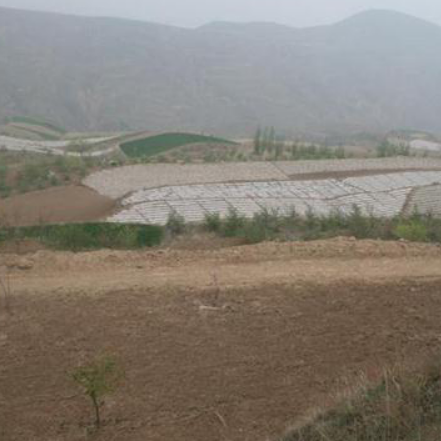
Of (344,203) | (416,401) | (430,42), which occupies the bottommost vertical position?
(344,203)

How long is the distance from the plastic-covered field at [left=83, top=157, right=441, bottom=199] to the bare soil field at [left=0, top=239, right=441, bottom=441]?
9621 millimetres

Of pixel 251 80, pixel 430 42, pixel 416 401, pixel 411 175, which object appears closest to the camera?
pixel 416 401

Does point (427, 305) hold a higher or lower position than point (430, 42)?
lower

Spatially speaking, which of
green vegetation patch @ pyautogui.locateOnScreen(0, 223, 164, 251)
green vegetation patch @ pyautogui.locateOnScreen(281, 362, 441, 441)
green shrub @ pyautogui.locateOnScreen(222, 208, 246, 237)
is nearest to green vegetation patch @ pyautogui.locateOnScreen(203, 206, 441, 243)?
green shrub @ pyautogui.locateOnScreen(222, 208, 246, 237)

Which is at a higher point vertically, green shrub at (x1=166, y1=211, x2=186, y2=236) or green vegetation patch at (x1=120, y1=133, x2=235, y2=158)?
green shrub at (x1=166, y1=211, x2=186, y2=236)

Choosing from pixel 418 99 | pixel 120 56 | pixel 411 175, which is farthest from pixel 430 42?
pixel 411 175

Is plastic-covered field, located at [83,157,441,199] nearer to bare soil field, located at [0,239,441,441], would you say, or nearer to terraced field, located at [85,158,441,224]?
terraced field, located at [85,158,441,224]

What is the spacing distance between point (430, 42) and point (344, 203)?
371 feet

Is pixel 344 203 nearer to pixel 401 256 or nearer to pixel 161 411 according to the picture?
pixel 401 256

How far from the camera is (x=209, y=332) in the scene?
24.5 feet

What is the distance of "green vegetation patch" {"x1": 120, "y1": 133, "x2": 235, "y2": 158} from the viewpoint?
32.2m

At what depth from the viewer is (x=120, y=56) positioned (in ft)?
294

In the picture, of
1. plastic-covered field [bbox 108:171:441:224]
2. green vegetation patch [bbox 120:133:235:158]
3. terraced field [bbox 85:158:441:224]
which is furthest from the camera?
green vegetation patch [bbox 120:133:235:158]

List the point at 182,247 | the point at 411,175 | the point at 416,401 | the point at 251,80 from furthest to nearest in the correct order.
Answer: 1. the point at 251,80
2. the point at 411,175
3. the point at 182,247
4. the point at 416,401
